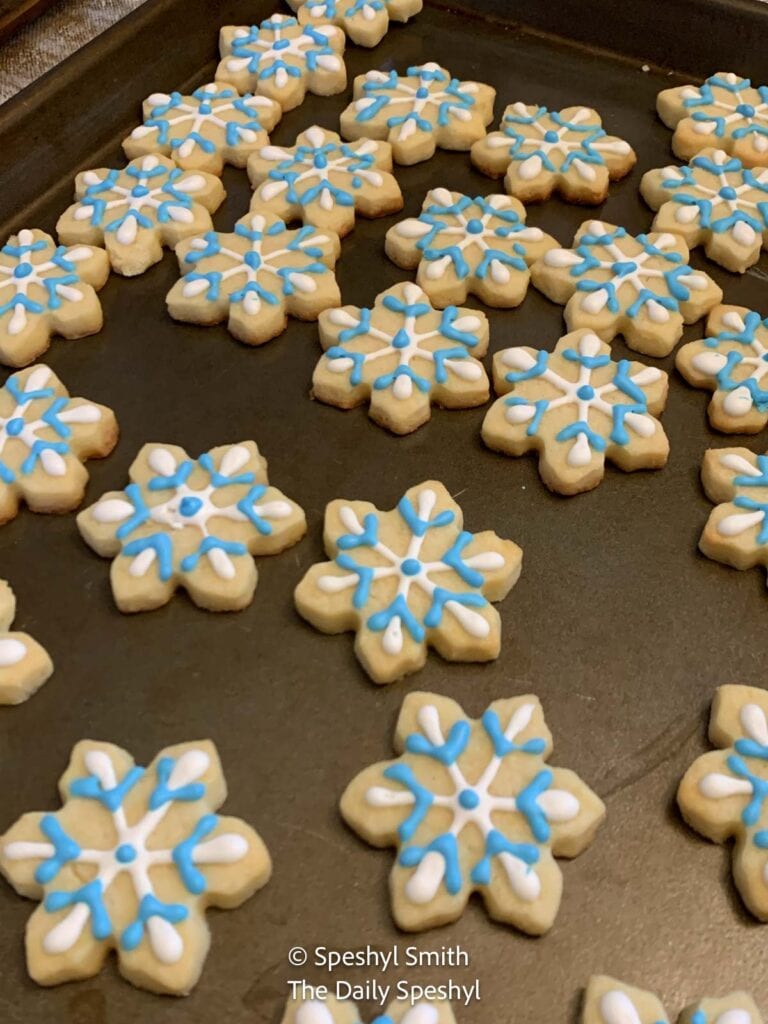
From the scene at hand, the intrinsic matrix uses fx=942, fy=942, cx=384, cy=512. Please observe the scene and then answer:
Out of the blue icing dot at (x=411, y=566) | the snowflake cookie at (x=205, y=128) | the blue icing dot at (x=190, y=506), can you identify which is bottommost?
the blue icing dot at (x=411, y=566)

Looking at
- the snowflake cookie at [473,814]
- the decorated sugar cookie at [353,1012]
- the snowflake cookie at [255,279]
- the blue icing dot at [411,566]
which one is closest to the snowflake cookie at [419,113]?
the snowflake cookie at [255,279]

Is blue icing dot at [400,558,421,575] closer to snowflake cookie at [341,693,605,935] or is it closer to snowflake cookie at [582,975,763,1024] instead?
snowflake cookie at [341,693,605,935]

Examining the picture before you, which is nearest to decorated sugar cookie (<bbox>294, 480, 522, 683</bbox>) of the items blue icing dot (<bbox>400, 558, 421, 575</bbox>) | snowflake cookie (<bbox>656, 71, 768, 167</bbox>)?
blue icing dot (<bbox>400, 558, 421, 575</bbox>)

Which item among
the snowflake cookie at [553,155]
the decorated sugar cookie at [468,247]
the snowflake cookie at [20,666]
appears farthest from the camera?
the snowflake cookie at [553,155]

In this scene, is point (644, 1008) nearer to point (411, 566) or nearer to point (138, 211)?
point (411, 566)

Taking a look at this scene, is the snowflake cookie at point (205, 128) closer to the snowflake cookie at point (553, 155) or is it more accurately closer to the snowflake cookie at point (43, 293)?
the snowflake cookie at point (43, 293)

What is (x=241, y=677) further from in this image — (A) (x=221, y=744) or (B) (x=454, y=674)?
(B) (x=454, y=674)

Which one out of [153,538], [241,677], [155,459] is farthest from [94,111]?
[241,677]
